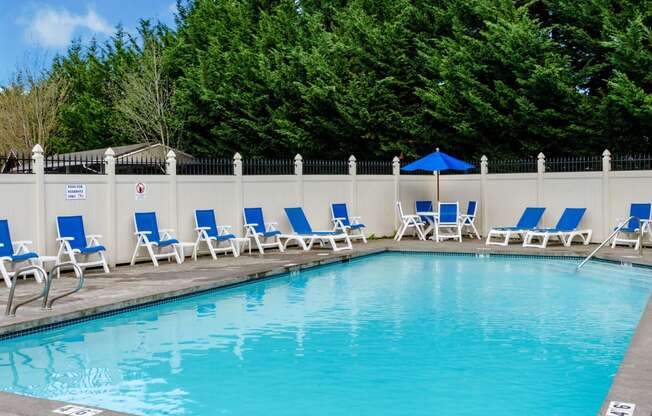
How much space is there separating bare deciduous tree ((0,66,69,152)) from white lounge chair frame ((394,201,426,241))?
83.9 feet

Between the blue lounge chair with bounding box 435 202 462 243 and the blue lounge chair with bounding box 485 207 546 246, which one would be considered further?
the blue lounge chair with bounding box 435 202 462 243

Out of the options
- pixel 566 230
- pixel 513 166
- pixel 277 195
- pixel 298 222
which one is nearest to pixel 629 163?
pixel 566 230

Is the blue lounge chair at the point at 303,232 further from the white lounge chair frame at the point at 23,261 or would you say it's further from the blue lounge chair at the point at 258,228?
the white lounge chair frame at the point at 23,261

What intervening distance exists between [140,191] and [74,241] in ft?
5.79

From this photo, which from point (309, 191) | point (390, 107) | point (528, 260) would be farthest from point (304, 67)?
point (528, 260)

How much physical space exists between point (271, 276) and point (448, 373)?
221 inches

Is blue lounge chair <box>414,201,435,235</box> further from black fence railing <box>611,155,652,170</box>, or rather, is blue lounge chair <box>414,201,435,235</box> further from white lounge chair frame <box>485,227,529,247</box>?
black fence railing <box>611,155,652,170</box>

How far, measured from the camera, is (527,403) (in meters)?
4.98

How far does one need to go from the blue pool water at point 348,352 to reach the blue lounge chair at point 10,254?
2335 millimetres

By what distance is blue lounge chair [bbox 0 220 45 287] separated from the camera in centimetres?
939

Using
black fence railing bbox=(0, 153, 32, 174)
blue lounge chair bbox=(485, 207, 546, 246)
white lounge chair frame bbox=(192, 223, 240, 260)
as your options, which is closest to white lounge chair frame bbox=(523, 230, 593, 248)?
blue lounge chair bbox=(485, 207, 546, 246)

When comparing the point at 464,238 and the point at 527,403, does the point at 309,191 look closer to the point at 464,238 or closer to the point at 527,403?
the point at 464,238

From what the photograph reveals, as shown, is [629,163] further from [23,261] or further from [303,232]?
[23,261]

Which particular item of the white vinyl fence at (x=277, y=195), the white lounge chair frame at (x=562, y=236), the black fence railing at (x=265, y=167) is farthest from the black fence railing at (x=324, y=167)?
the white lounge chair frame at (x=562, y=236)
